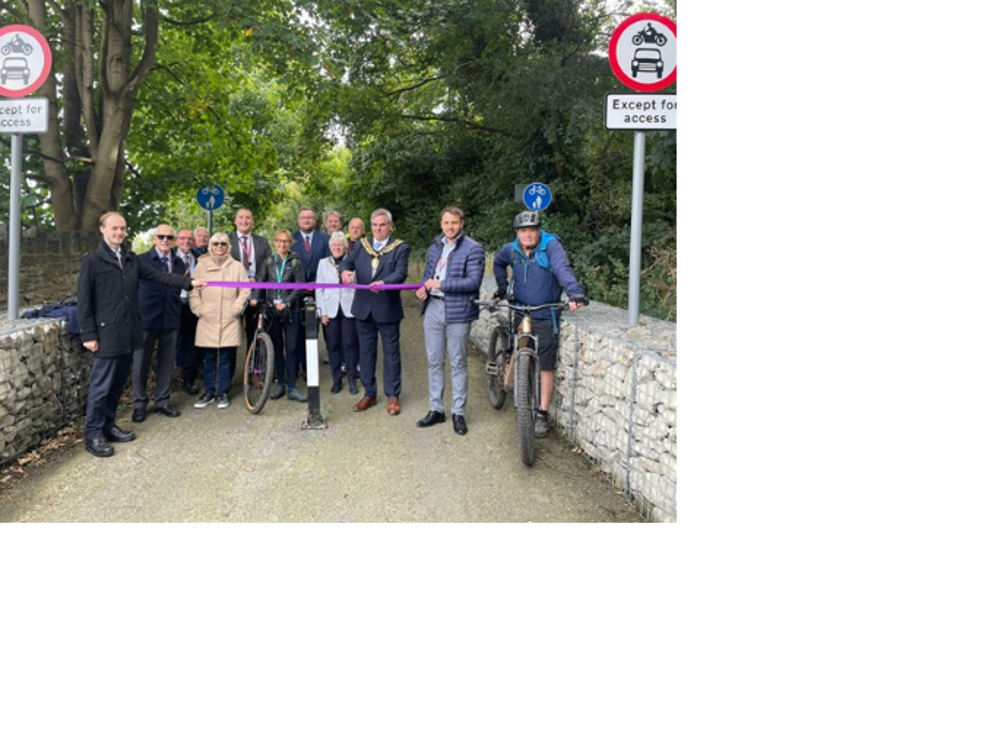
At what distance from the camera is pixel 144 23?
11523 mm

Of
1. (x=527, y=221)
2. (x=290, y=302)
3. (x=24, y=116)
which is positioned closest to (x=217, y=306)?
(x=290, y=302)

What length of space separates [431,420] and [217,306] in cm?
259

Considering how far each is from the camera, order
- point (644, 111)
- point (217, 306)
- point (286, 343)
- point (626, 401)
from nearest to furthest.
Answer: point (626, 401), point (644, 111), point (217, 306), point (286, 343)

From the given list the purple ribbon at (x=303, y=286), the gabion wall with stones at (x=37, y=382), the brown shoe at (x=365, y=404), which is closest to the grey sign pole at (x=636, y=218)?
the purple ribbon at (x=303, y=286)

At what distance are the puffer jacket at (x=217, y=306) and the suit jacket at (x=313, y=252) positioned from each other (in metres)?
1.01

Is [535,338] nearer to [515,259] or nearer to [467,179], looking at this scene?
[515,259]

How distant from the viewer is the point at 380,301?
23.9 feet

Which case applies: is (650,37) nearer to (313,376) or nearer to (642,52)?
(642,52)

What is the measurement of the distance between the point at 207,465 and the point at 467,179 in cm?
1468

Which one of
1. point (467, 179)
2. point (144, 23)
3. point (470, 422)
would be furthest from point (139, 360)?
point (467, 179)

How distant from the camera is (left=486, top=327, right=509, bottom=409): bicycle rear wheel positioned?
7242 mm

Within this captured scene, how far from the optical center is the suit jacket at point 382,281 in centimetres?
714

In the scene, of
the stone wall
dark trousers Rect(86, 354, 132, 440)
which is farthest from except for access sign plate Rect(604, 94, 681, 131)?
the stone wall

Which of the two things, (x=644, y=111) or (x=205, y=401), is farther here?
(x=205, y=401)
